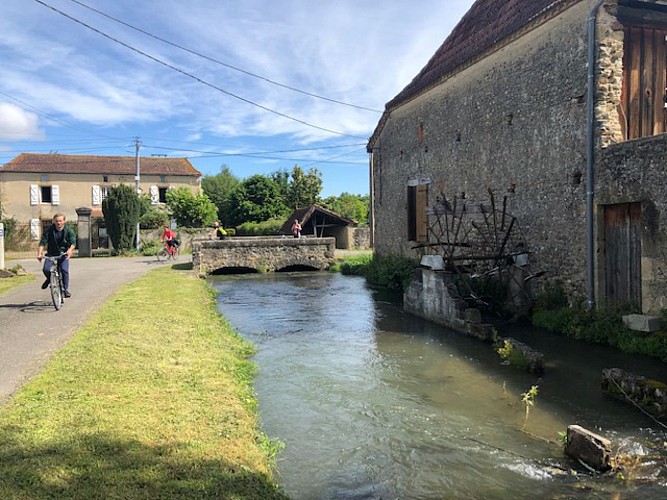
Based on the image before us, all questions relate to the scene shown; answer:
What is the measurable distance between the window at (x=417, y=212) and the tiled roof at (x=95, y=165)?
2741 centimetres

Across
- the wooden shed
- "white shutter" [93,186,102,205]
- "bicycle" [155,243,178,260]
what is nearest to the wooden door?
"bicycle" [155,243,178,260]

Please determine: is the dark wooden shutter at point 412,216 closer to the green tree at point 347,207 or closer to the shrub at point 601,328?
the shrub at point 601,328

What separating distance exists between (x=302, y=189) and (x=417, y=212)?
29143 mm

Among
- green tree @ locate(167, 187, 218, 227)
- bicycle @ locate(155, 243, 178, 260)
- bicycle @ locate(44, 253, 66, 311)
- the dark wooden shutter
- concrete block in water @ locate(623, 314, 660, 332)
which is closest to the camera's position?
concrete block in water @ locate(623, 314, 660, 332)

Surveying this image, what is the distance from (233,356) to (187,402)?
8.16 feet

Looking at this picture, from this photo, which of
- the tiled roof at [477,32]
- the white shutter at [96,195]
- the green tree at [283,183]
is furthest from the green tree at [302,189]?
the tiled roof at [477,32]

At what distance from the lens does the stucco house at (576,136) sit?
27.4 ft

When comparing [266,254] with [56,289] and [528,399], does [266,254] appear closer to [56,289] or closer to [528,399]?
[56,289]

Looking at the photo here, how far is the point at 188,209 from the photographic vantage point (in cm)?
3547

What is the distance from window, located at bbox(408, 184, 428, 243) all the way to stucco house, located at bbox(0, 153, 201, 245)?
83.5ft

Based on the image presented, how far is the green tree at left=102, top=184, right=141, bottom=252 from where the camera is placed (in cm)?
2775

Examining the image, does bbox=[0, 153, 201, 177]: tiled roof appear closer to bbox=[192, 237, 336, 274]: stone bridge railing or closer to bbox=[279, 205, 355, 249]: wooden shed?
bbox=[279, 205, 355, 249]: wooden shed

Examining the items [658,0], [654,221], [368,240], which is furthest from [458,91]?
[368,240]

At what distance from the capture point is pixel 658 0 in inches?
367
